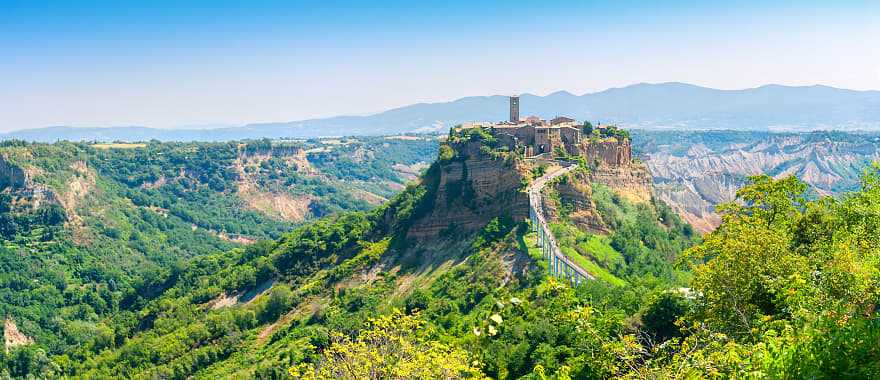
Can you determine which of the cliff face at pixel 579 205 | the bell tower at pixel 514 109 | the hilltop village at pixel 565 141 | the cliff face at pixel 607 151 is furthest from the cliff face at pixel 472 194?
the bell tower at pixel 514 109

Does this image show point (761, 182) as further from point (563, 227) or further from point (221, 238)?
point (221, 238)

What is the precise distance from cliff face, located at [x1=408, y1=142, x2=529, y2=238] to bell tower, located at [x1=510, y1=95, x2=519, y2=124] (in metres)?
14.4

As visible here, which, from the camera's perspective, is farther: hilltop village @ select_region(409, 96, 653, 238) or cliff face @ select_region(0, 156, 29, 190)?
cliff face @ select_region(0, 156, 29, 190)

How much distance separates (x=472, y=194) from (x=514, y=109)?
77.3 ft

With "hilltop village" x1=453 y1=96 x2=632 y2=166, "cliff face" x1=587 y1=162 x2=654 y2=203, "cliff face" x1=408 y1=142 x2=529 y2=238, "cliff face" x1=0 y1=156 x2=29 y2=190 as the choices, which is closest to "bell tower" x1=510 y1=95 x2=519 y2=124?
"hilltop village" x1=453 y1=96 x2=632 y2=166

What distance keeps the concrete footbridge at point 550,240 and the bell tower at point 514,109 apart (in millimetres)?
18751

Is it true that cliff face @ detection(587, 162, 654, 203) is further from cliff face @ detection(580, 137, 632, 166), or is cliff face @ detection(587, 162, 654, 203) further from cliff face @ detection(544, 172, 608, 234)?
cliff face @ detection(544, 172, 608, 234)

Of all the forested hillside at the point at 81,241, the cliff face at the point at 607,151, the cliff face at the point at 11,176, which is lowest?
the forested hillside at the point at 81,241

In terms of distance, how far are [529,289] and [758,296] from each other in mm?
32632

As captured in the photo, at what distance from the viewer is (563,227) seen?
219ft

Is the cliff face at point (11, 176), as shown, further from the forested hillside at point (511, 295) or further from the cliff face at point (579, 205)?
the cliff face at point (579, 205)

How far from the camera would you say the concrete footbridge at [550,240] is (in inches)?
2178

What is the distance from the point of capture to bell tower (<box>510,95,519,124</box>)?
93.9m

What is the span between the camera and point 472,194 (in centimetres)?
7600
